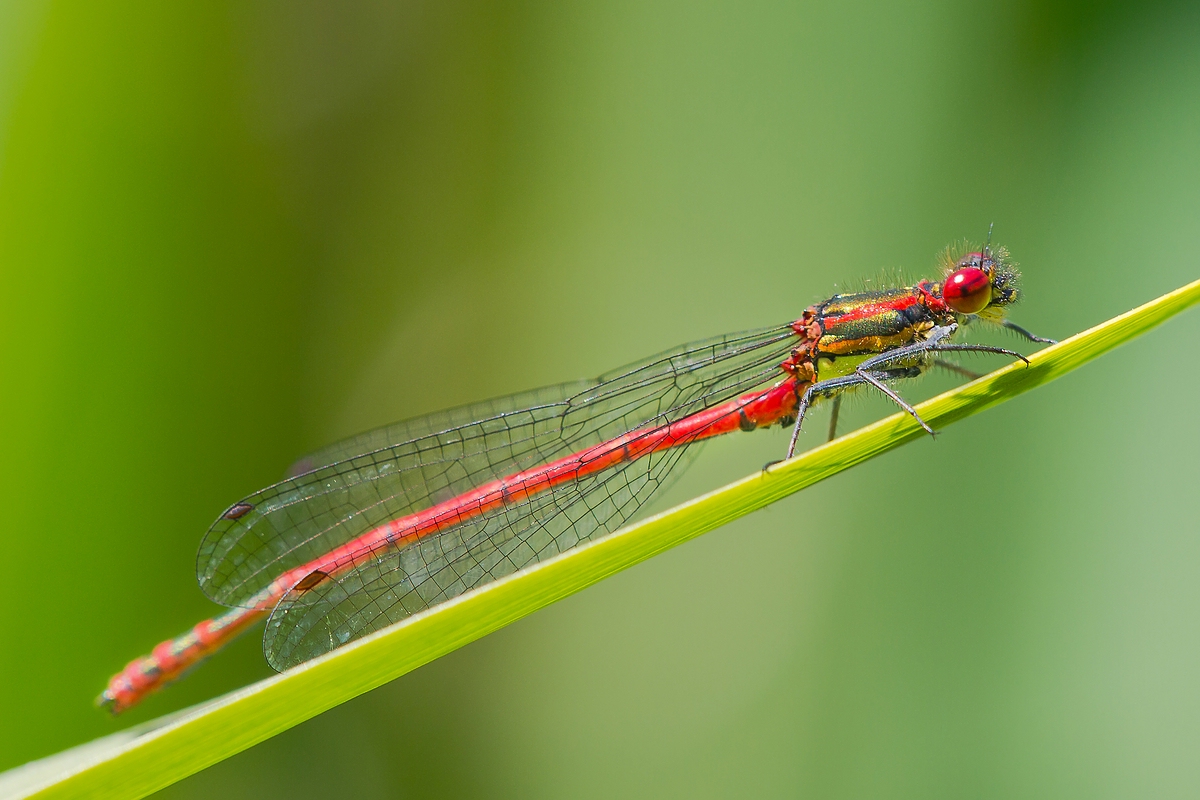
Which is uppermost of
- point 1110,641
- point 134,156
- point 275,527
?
point 134,156

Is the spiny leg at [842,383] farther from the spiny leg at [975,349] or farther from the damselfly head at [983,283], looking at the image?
the damselfly head at [983,283]

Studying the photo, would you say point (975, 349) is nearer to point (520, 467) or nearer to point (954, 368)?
point (954, 368)

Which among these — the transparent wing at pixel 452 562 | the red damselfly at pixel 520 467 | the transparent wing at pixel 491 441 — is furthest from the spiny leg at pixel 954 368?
the transparent wing at pixel 452 562

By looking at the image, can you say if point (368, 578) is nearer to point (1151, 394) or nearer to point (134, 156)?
point (134, 156)

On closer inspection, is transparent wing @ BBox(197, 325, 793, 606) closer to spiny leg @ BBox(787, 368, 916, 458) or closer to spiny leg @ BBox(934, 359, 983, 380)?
spiny leg @ BBox(787, 368, 916, 458)

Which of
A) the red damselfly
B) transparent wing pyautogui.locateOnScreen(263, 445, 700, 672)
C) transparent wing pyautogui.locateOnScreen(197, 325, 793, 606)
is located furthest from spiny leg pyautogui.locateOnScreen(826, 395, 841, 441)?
transparent wing pyautogui.locateOnScreen(263, 445, 700, 672)

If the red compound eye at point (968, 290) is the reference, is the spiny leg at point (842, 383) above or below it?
Result: below

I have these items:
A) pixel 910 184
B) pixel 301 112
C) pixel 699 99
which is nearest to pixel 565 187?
pixel 699 99
